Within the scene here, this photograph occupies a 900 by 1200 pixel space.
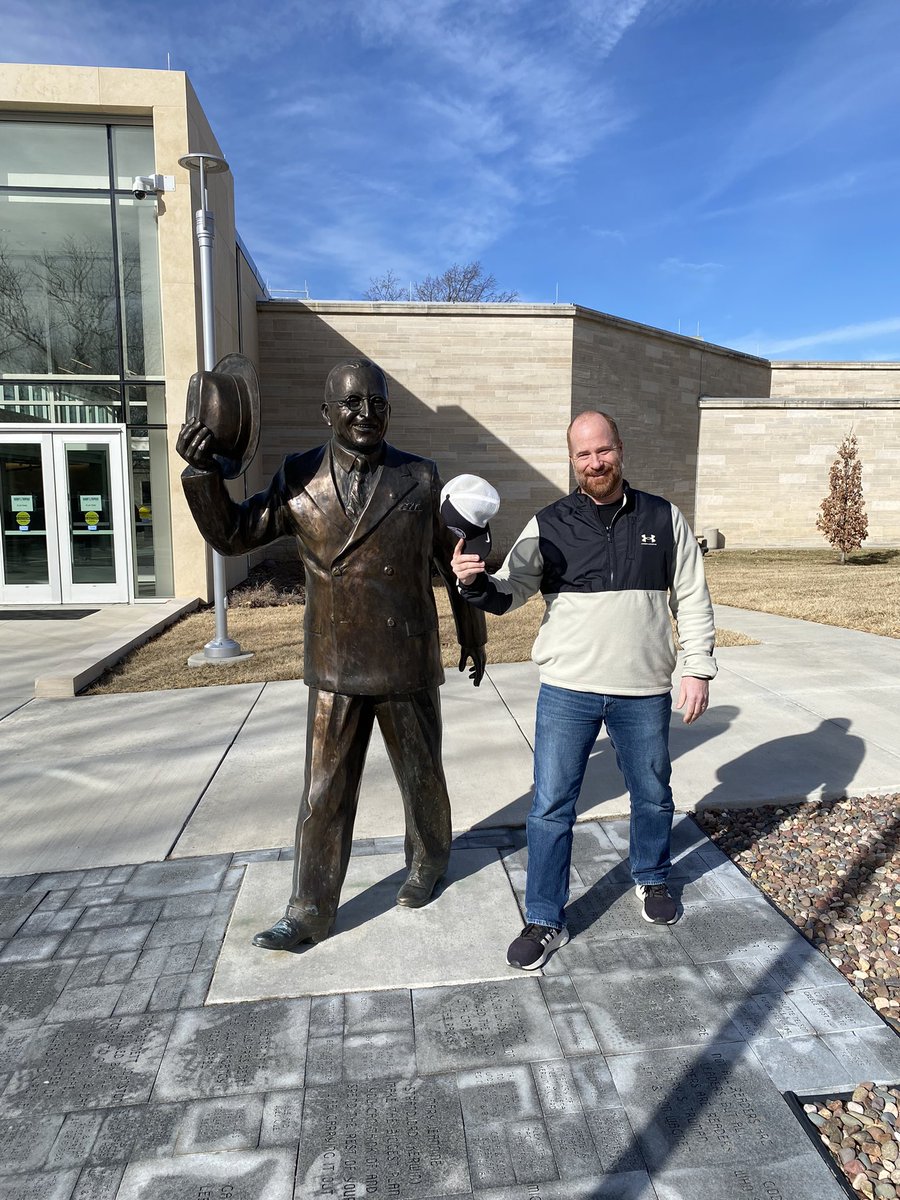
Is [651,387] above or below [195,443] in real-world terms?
above

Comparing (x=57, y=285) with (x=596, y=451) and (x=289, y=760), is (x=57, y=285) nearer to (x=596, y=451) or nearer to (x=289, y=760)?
(x=289, y=760)

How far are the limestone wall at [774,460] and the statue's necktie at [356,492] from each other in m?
20.7

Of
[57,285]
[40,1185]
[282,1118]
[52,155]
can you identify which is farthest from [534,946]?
[52,155]

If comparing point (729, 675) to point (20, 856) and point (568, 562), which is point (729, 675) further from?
point (20, 856)

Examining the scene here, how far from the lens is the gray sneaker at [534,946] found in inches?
101

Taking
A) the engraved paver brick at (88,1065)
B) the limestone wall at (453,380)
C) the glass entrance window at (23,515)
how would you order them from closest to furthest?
the engraved paver brick at (88,1065)
the glass entrance window at (23,515)
the limestone wall at (453,380)

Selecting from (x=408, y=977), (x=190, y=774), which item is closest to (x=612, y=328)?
(x=190, y=774)

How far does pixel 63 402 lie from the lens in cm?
1138

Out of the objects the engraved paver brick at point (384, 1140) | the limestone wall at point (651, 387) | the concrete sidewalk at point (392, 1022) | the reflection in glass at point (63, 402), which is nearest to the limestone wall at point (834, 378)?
the limestone wall at point (651, 387)

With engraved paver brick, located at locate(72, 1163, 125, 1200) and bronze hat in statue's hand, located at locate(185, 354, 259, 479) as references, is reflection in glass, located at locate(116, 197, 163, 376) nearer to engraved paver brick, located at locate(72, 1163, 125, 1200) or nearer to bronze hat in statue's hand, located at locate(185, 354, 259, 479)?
bronze hat in statue's hand, located at locate(185, 354, 259, 479)

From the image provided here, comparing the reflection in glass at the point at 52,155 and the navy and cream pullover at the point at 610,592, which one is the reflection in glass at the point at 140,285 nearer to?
the reflection in glass at the point at 52,155

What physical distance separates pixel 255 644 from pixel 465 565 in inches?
246

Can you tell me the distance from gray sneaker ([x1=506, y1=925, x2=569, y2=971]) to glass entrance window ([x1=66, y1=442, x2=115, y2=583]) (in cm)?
1067

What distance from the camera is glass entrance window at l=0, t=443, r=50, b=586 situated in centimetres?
1159
